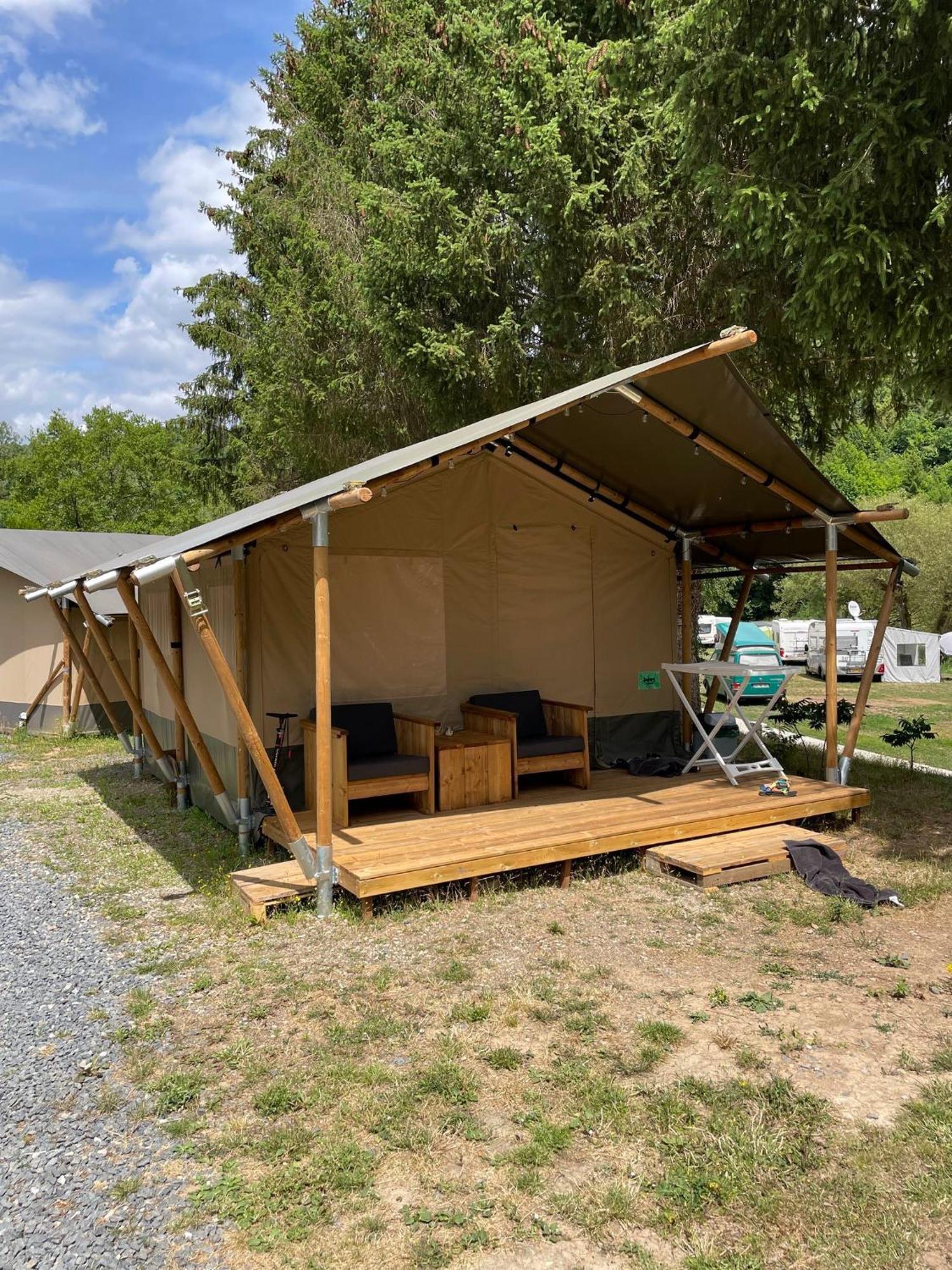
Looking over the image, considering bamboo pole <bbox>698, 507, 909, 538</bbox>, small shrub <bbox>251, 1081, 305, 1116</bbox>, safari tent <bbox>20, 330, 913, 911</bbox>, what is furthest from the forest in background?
small shrub <bbox>251, 1081, 305, 1116</bbox>

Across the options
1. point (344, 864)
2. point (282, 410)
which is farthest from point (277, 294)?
point (344, 864)

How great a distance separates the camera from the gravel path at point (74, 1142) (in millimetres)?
2277

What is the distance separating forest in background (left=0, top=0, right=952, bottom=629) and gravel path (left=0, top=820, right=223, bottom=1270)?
5.63 meters

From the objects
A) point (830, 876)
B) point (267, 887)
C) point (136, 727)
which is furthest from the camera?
point (136, 727)

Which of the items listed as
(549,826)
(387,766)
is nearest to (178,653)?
(387,766)

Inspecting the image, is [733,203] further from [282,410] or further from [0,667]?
[0,667]

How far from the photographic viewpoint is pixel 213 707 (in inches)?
257

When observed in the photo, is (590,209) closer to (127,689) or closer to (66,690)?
(127,689)

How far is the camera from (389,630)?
21.1 feet

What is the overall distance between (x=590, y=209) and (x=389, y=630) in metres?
4.19

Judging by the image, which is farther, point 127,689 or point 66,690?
point 66,690

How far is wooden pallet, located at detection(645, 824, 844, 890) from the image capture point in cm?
512

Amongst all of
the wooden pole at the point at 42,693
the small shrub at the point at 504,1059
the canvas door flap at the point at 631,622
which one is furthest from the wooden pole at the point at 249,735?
the wooden pole at the point at 42,693

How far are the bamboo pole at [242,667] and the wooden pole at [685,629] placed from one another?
4.02 meters
